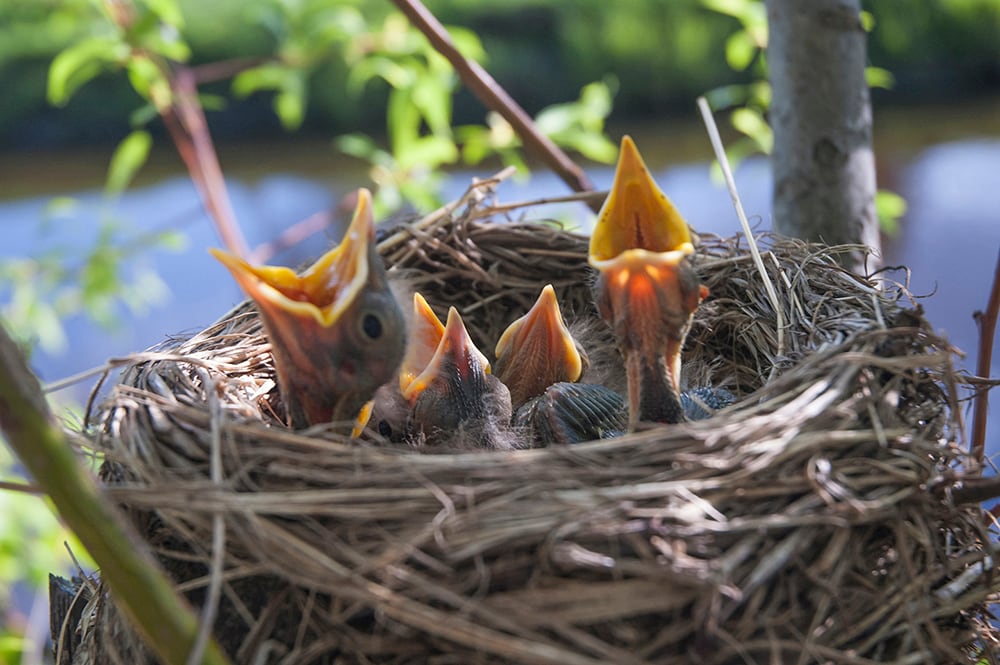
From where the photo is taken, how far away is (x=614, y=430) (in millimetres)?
873

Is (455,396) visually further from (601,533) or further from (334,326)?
(601,533)

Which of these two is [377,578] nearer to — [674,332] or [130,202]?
[674,332]

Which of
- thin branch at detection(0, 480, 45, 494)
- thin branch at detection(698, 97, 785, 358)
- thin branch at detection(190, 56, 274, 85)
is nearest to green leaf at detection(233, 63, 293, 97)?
thin branch at detection(190, 56, 274, 85)

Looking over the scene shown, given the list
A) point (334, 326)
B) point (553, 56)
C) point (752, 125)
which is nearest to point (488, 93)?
point (334, 326)

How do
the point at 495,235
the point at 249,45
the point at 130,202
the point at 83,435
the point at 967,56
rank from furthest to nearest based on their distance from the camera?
the point at 249,45
the point at 130,202
the point at 967,56
the point at 495,235
the point at 83,435

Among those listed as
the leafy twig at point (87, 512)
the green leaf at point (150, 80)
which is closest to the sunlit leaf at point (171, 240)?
the green leaf at point (150, 80)

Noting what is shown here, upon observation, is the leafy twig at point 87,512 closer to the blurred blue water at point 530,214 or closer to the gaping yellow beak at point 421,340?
the gaping yellow beak at point 421,340

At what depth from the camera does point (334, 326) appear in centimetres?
72

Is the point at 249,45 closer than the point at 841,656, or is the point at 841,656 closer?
the point at 841,656

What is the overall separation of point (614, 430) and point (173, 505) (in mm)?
445

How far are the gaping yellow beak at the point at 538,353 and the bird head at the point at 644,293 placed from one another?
0.66 ft

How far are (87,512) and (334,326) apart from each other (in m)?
0.34

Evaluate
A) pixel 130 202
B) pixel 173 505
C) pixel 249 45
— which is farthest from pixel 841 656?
pixel 249 45

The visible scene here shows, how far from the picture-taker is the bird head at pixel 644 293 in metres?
0.75
